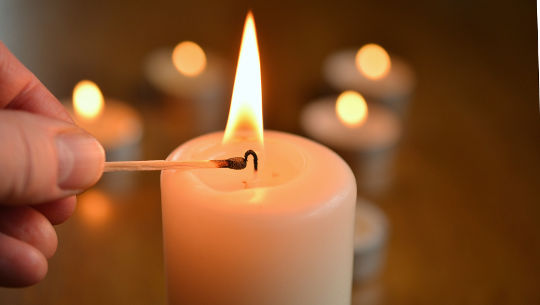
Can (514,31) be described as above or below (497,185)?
above

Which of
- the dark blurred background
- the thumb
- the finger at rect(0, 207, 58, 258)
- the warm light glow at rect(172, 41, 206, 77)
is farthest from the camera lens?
the warm light glow at rect(172, 41, 206, 77)

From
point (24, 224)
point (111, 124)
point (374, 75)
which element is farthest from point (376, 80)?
point (24, 224)

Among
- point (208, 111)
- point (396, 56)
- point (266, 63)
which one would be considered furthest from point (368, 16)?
point (208, 111)

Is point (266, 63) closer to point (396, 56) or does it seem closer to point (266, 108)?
point (266, 108)

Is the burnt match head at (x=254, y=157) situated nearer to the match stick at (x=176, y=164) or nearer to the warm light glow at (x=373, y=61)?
the match stick at (x=176, y=164)

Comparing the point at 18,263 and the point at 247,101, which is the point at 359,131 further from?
the point at 18,263

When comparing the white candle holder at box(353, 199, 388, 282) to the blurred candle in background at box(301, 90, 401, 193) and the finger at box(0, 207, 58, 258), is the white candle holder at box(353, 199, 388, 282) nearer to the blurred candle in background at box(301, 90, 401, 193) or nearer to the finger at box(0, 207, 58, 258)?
the blurred candle in background at box(301, 90, 401, 193)

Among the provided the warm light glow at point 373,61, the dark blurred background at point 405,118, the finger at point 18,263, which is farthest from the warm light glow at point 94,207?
the warm light glow at point 373,61

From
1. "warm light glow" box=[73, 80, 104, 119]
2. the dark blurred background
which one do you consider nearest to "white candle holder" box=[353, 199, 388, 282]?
the dark blurred background
